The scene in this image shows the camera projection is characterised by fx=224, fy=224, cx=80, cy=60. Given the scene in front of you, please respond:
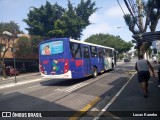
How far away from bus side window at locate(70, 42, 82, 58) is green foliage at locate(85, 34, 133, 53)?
75.7 meters

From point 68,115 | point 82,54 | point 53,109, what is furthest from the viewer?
point 82,54

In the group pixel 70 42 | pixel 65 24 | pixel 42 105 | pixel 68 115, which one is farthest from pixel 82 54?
pixel 65 24

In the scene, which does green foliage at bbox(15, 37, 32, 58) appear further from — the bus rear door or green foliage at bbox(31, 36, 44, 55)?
the bus rear door

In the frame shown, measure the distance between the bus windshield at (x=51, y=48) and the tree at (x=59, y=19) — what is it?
26293 millimetres

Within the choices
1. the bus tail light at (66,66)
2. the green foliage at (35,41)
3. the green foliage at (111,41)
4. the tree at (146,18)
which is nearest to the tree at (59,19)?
the green foliage at (35,41)

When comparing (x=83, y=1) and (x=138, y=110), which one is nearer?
(x=138, y=110)

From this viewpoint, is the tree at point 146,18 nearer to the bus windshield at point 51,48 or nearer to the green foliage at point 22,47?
the bus windshield at point 51,48

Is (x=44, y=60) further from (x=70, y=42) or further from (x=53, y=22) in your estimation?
(x=53, y=22)

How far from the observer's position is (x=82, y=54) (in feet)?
55.8

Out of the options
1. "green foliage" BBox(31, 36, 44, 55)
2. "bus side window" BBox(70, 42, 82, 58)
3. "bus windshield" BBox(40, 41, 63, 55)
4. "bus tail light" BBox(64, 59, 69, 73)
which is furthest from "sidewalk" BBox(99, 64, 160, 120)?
"green foliage" BBox(31, 36, 44, 55)

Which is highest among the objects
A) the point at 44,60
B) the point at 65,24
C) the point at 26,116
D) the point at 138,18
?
the point at 65,24

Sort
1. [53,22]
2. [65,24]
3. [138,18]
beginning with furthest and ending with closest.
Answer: [53,22]
[65,24]
[138,18]

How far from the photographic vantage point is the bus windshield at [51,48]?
1516 centimetres

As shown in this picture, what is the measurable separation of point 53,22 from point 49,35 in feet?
11.8
